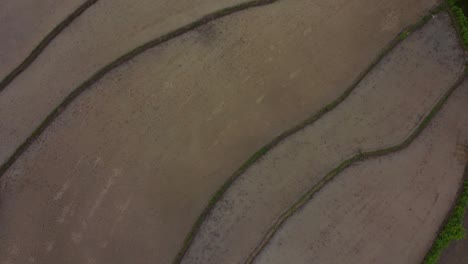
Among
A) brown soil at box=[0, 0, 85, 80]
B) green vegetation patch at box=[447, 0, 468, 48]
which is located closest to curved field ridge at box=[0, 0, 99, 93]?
brown soil at box=[0, 0, 85, 80]

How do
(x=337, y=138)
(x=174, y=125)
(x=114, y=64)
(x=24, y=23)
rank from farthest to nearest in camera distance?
(x=24, y=23), (x=114, y=64), (x=174, y=125), (x=337, y=138)

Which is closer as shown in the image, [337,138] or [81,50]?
[337,138]

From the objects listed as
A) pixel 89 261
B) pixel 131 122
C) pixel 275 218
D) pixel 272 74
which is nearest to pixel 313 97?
pixel 272 74

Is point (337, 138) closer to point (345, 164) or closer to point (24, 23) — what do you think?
point (345, 164)

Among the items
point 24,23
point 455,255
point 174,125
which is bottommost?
point 455,255

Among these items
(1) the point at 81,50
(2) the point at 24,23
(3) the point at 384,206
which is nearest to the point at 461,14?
(3) the point at 384,206

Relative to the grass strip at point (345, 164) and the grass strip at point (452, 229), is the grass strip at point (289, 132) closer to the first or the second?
the grass strip at point (345, 164)
